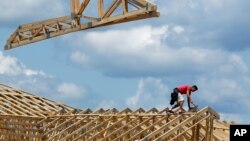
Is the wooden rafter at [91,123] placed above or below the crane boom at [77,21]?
below

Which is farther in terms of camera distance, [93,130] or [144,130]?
[93,130]

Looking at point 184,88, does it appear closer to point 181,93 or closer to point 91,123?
point 181,93

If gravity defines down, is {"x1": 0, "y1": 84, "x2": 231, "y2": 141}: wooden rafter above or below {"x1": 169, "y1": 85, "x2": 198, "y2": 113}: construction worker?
below

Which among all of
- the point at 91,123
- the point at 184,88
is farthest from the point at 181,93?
the point at 91,123

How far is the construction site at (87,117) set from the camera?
21.1m

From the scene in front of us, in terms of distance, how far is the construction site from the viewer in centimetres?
2108

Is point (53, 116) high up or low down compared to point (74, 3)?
down

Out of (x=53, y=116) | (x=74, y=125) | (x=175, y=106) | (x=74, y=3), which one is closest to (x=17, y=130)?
(x=53, y=116)

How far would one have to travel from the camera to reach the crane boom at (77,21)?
21156 millimetres

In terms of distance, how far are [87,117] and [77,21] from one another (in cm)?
449

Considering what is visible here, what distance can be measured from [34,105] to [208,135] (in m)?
12.3

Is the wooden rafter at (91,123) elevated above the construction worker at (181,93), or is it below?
below

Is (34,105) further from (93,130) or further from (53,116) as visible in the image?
(93,130)

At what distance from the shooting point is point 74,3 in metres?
24.2
